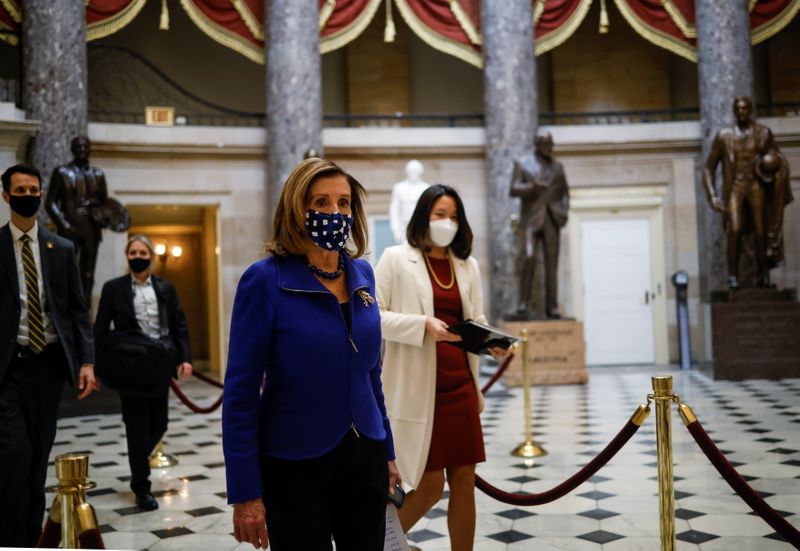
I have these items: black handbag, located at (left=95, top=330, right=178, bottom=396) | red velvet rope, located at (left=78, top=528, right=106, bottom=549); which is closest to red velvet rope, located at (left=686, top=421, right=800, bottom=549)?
red velvet rope, located at (left=78, top=528, right=106, bottom=549)

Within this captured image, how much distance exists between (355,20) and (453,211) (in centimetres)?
1075

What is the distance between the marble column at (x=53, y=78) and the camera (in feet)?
37.3

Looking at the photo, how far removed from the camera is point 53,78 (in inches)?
454

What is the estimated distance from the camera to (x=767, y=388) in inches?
Result: 401

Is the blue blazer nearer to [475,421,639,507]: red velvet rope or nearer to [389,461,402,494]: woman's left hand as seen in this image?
[389,461,402,494]: woman's left hand

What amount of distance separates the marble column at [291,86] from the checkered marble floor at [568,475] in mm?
4752

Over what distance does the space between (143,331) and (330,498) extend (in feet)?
11.9

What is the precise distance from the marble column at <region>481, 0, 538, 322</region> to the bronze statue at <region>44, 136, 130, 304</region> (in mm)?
6097

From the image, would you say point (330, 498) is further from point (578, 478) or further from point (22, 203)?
point (22, 203)

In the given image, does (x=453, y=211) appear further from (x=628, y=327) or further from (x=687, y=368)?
(x=628, y=327)

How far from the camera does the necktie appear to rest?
371 cm

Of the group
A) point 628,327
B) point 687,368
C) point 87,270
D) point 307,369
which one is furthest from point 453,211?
point 628,327

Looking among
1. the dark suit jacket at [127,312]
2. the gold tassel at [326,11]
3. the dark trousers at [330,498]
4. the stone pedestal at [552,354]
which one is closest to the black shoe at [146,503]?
the dark suit jacket at [127,312]

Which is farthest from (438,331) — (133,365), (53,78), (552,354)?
(53,78)
